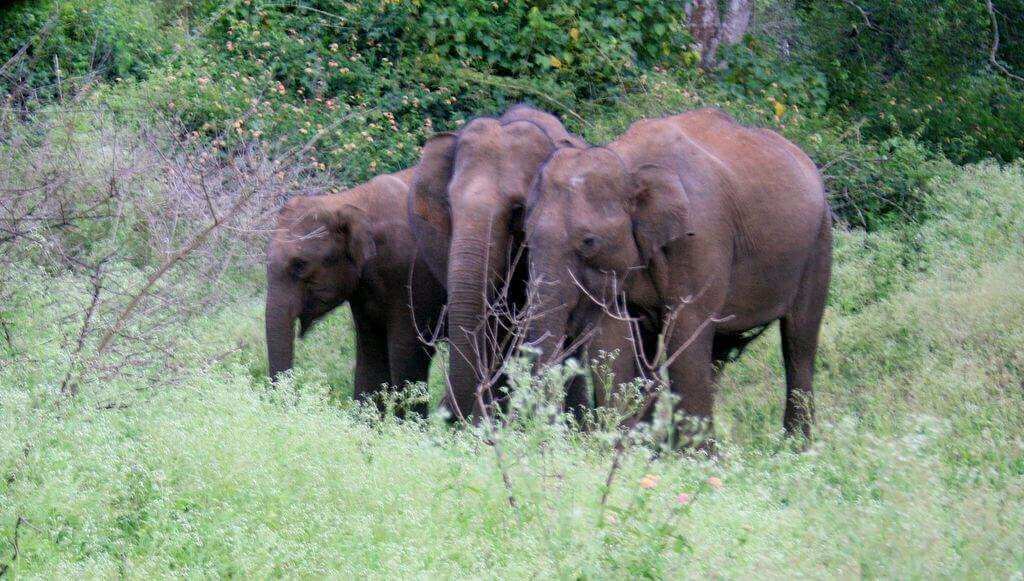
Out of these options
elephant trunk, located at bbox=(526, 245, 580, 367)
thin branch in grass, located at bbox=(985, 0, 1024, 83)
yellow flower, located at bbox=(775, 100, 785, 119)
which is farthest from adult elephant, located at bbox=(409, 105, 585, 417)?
thin branch in grass, located at bbox=(985, 0, 1024, 83)

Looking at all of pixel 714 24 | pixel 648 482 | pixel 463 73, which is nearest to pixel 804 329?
pixel 648 482

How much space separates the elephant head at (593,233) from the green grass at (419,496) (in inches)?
32.2

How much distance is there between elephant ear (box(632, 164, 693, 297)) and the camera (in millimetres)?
7973

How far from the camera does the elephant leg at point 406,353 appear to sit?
31.9 feet

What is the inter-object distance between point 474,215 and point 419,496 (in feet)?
9.45

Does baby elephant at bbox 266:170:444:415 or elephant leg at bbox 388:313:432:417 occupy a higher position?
baby elephant at bbox 266:170:444:415

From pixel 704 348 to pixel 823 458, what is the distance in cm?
167

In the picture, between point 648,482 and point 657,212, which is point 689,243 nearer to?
point 657,212

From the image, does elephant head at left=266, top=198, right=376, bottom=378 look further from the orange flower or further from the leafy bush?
the leafy bush

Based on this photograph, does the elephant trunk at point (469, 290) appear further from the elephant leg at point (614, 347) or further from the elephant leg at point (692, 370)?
the elephant leg at point (692, 370)

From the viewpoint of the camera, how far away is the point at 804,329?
9.48 meters

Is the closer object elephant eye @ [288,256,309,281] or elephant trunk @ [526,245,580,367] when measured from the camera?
elephant trunk @ [526,245,580,367]

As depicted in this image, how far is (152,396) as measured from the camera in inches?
263

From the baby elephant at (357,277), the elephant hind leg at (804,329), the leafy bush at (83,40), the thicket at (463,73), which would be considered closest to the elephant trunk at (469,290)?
the baby elephant at (357,277)
